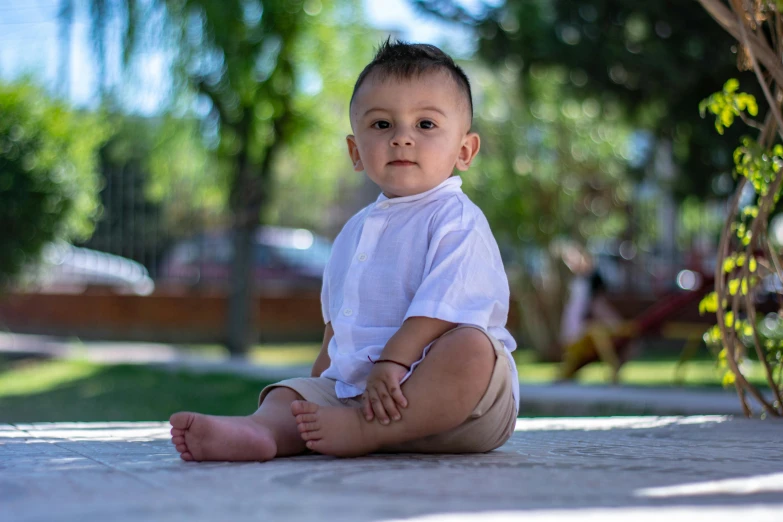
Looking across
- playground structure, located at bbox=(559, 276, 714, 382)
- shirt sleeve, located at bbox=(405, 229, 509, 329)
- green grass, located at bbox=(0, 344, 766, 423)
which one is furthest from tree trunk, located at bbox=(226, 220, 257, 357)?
shirt sleeve, located at bbox=(405, 229, 509, 329)

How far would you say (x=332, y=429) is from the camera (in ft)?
7.32

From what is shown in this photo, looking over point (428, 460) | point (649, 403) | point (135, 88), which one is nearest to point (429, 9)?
point (135, 88)

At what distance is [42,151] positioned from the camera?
33.9 ft

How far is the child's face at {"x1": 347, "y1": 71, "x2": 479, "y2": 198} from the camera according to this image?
248 centimetres

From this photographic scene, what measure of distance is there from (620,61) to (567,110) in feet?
13.9

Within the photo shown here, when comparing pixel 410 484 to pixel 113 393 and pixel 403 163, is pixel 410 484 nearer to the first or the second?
pixel 403 163

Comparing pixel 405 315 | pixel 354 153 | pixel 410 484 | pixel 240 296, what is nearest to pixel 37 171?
pixel 240 296

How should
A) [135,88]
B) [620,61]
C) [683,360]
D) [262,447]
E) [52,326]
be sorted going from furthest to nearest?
1. [52,326]
2. [135,88]
3. [620,61]
4. [683,360]
5. [262,447]

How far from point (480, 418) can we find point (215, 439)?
2.01 ft

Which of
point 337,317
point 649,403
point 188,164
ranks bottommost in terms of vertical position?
point 649,403

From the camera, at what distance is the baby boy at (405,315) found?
2.24m

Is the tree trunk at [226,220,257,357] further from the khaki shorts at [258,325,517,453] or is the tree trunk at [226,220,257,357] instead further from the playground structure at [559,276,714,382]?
the khaki shorts at [258,325,517,453]

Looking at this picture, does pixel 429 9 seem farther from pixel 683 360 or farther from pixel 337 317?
pixel 337 317

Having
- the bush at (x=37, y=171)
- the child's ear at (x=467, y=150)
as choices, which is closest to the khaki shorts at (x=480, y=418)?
the child's ear at (x=467, y=150)
